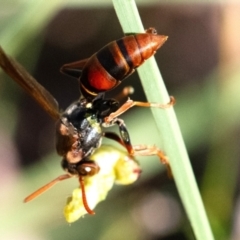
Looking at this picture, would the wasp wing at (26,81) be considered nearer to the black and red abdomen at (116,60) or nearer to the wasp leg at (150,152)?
the black and red abdomen at (116,60)

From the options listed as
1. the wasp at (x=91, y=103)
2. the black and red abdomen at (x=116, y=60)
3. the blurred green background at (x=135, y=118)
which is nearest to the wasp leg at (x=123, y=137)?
the wasp at (x=91, y=103)

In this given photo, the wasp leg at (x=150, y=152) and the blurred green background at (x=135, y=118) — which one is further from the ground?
the wasp leg at (x=150, y=152)

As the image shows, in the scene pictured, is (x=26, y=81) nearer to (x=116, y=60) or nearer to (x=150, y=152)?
(x=116, y=60)

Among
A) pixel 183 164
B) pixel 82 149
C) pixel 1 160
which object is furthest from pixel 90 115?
pixel 1 160

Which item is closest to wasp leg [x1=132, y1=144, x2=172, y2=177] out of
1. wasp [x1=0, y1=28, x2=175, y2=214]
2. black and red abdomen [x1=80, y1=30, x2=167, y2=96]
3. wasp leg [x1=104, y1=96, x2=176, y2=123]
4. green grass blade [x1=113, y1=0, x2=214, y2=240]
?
wasp [x1=0, y1=28, x2=175, y2=214]

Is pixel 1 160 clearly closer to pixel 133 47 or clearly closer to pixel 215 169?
pixel 215 169

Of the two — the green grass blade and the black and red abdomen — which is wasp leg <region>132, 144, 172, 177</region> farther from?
the green grass blade

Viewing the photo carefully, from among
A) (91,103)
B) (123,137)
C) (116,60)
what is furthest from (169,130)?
(91,103)
